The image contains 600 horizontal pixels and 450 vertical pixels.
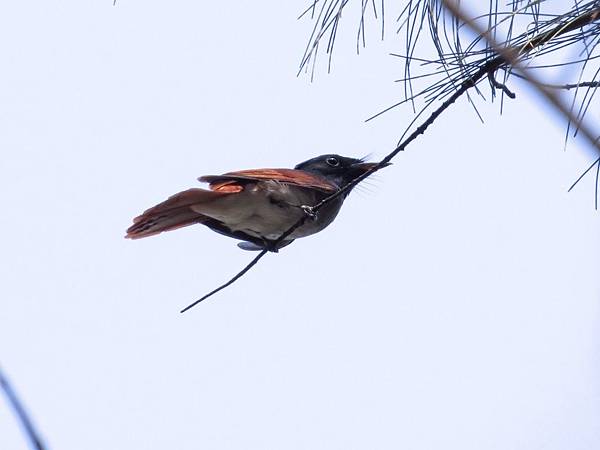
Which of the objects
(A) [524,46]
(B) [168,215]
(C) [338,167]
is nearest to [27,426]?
(A) [524,46]

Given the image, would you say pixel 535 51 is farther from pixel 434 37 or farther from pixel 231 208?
pixel 231 208

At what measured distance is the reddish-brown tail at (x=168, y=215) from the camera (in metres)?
3.69

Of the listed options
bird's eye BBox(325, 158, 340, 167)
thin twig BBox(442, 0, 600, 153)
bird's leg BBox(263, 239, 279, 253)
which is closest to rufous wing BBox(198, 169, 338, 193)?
bird's leg BBox(263, 239, 279, 253)

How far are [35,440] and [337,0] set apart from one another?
2.43 m

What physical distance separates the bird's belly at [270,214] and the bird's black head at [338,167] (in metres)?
0.66

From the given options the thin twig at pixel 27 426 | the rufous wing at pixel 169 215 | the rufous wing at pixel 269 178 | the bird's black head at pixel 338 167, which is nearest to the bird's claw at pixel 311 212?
the rufous wing at pixel 269 178

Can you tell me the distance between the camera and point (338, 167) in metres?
4.83

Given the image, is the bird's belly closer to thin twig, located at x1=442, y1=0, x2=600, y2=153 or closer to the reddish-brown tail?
the reddish-brown tail

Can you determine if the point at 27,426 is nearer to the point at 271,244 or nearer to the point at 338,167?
the point at 271,244

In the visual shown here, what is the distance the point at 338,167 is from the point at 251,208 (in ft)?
3.02

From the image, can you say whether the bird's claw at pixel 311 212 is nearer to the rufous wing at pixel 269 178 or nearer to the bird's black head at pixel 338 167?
the rufous wing at pixel 269 178

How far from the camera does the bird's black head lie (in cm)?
479

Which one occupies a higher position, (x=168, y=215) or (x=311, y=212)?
(x=168, y=215)

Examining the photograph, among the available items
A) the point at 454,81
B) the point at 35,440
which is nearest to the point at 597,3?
the point at 454,81
